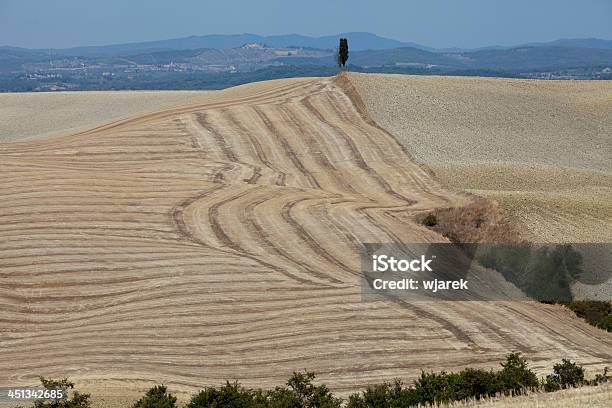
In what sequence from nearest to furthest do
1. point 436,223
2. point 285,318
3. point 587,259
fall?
point 285,318, point 587,259, point 436,223

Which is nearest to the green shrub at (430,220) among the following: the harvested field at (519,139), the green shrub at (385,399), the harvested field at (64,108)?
the harvested field at (519,139)

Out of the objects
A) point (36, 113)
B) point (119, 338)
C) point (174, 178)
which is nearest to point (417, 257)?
point (119, 338)

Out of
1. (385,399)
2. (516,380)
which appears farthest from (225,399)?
(516,380)

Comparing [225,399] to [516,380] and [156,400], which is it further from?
[516,380]

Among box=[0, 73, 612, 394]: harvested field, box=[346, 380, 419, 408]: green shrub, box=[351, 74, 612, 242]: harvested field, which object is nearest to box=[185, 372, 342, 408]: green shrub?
box=[346, 380, 419, 408]: green shrub

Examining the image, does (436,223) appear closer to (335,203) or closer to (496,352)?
(335,203)

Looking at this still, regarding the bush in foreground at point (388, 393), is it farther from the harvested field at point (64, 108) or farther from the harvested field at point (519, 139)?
the harvested field at point (64, 108)
